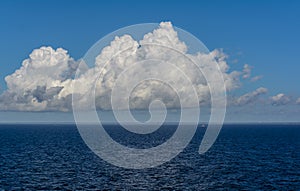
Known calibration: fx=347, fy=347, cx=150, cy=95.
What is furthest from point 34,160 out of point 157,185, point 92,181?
point 157,185

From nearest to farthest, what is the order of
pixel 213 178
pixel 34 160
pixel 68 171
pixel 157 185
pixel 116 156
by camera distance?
pixel 157 185 → pixel 213 178 → pixel 68 171 → pixel 34 160 → pixel 116 156

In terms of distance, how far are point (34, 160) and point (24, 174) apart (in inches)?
1097

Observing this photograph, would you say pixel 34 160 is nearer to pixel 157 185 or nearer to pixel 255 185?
pixel 157 185

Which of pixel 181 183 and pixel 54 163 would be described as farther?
pixel 54 163

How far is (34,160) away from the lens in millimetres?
114188

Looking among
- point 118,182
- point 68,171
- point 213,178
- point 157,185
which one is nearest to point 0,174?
point 68,171

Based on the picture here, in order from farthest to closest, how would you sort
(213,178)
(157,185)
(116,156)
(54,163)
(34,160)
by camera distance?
(116,156) → (34,160) → (54,163) → (213,178) → (157,185)

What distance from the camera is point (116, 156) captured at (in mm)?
125562

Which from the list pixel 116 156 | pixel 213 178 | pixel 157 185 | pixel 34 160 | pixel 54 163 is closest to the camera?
pixel 157 185

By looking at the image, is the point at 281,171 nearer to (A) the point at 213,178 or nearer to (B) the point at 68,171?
(A) the point at 213,178

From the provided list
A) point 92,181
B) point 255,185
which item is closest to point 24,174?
point 92,181

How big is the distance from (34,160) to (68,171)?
27.4m

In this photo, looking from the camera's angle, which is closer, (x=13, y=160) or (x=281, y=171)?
(x=281, y=171)

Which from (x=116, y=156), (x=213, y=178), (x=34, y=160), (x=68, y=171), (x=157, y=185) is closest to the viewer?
(x=157, y=185)
